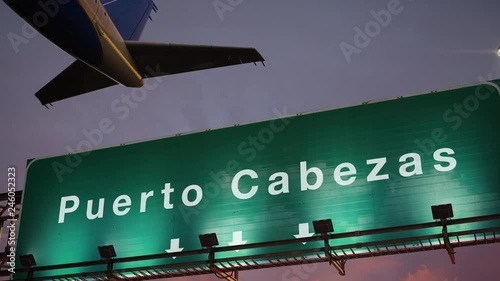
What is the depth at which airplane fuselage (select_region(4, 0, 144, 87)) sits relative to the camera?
11.9 meters

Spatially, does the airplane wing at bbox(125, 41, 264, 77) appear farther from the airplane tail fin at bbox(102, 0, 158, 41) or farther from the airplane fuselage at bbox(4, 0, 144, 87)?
the airplane tail fin at bbox(102, 0, 158, 41)

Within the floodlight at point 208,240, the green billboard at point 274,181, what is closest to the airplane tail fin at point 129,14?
the green billboard at point 274,181

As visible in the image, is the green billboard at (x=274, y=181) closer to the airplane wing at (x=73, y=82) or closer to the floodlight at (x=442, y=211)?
the floodlight at (x=442, y=211)

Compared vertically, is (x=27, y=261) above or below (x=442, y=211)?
below

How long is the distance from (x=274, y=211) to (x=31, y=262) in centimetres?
594

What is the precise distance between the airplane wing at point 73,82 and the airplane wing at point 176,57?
1.55 metres

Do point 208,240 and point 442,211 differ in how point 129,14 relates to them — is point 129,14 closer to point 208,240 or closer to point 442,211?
point 208,240

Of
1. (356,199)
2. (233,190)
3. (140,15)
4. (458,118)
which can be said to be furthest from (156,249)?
(458,118)

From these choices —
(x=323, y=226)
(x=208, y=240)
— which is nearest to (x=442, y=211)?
(x=323, y=226)

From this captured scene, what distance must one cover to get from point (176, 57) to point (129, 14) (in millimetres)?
2705

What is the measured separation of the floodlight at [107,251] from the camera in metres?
15.9

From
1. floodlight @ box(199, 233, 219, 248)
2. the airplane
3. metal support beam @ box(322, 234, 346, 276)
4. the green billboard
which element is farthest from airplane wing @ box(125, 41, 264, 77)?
metal support beam @ box(322, 234, 346, 276)

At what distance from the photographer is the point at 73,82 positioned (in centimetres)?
1652

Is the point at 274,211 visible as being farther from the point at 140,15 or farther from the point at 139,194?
the point at 140,15
